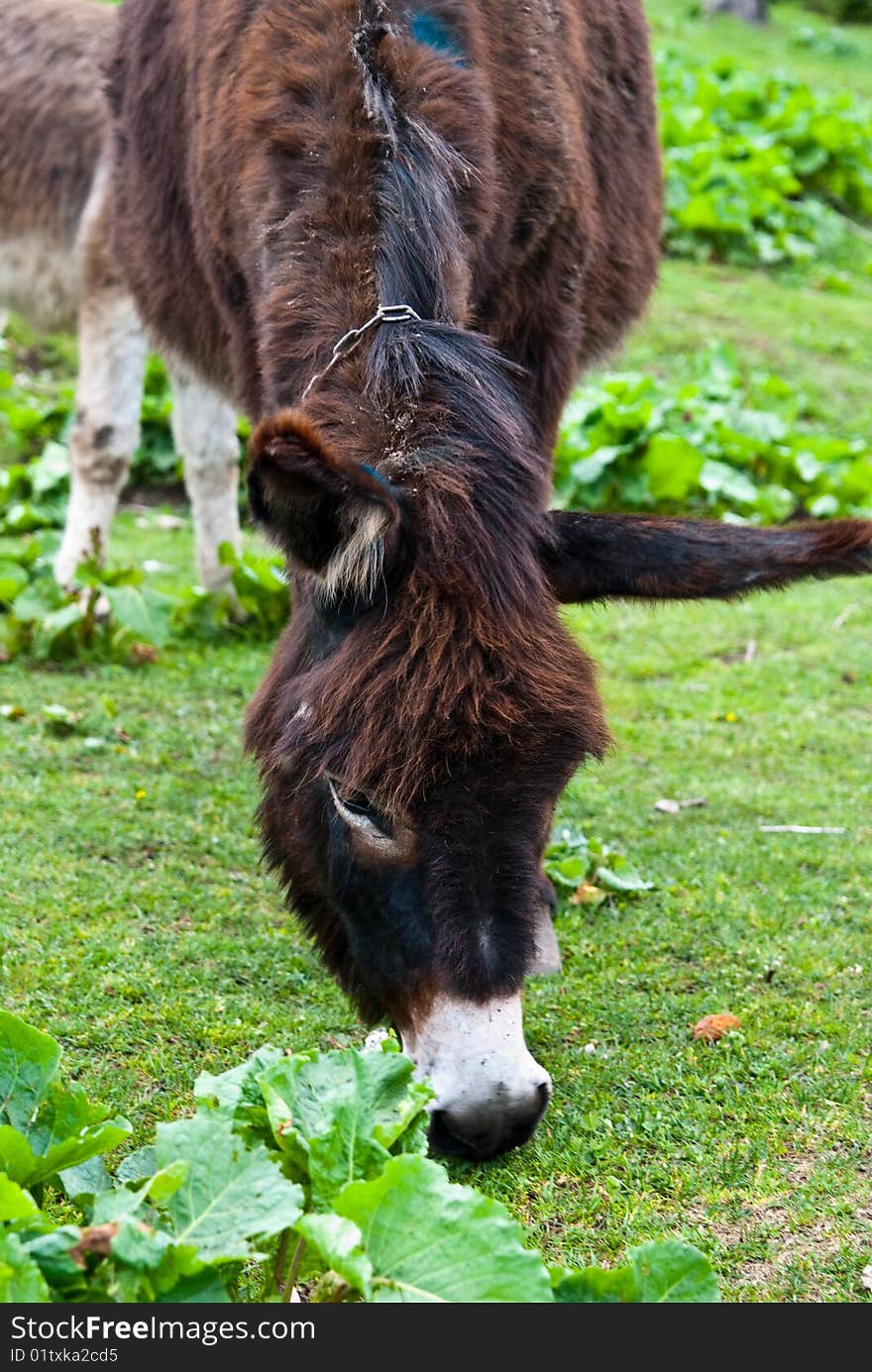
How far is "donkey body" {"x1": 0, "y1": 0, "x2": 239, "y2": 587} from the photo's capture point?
6086mm

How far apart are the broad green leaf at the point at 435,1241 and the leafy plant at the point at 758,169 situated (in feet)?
35.6

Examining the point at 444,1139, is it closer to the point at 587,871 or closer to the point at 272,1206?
the point at 272,1206

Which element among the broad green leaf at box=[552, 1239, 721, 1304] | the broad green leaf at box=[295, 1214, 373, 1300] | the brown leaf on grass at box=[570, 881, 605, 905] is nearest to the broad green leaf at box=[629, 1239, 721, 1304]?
the broad green leaf at box=[552, 1239, 721, 1304]

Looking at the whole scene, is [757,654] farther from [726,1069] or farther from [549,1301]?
[549,1301]

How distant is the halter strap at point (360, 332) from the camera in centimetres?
277

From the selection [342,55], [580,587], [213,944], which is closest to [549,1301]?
[580,587]

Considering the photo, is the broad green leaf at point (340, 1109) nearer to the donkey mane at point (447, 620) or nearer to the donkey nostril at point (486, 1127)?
the donkey nostril at point (486, 1127)

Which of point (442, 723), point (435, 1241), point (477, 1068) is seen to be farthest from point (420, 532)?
point (435, 1241)

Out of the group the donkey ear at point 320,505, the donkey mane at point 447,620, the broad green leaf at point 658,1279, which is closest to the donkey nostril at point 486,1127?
the broad green leaf at point 658,1279

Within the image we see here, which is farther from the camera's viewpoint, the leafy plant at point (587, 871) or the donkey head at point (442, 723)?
the leafy plant at point (587, 871)

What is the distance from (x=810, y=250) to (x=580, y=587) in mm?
10489

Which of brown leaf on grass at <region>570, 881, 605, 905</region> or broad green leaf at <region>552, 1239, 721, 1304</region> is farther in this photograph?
brown leaf on grass at <region>570, 881, 605, 905</region>

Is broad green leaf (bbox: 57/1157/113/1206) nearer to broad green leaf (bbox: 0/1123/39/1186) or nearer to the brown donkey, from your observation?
broad green leaf (bbox: 0/1123/39/1186)

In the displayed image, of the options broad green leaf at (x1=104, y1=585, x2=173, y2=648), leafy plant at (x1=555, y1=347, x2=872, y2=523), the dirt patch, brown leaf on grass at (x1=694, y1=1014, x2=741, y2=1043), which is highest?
the dirt patch
